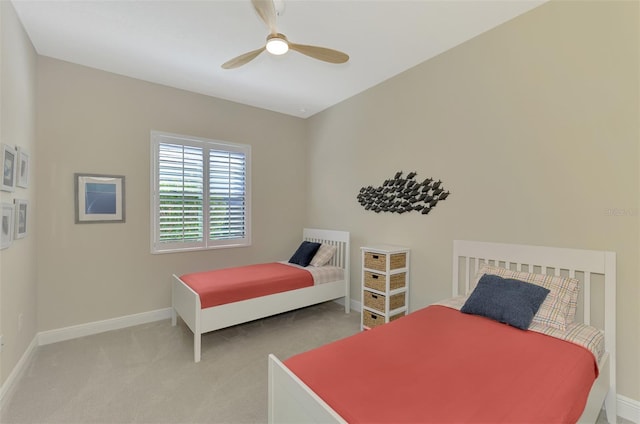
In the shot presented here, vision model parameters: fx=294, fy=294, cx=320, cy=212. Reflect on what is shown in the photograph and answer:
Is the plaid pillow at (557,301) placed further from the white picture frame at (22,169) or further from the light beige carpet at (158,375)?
the white picture frame at (22,169)

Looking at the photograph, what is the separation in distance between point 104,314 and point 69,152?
1.85m

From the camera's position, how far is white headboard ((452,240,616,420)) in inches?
79.0

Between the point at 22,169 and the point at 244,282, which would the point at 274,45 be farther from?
the point at 22,169

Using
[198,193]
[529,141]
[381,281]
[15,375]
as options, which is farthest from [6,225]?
[529,141]

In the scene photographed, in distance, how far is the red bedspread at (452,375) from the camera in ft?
3.94

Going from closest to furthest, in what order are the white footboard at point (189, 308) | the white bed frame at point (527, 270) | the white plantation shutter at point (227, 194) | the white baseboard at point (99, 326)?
the white bed frame at point (527, 270) < the white footboard at point (189, 308) < the white baseboard at point (99, 326) < the white plantation shutter at point (227, 194)

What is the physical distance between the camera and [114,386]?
2.32 meters

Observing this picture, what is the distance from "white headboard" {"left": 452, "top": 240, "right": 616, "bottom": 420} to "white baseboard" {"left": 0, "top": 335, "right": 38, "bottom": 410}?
12.1ft

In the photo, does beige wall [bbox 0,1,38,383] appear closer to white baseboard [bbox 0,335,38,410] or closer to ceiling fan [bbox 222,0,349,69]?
white baseboard [bbox 0,335,38,410]

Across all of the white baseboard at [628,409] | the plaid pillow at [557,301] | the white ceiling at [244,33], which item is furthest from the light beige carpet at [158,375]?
the white ceiling at [244,33]

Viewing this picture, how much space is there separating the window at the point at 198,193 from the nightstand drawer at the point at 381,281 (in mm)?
1991

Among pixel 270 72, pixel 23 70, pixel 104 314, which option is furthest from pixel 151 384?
pixel 270 72

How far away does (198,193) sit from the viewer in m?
3.99

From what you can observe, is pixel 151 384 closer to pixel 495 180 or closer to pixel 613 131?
pixel 495 180
